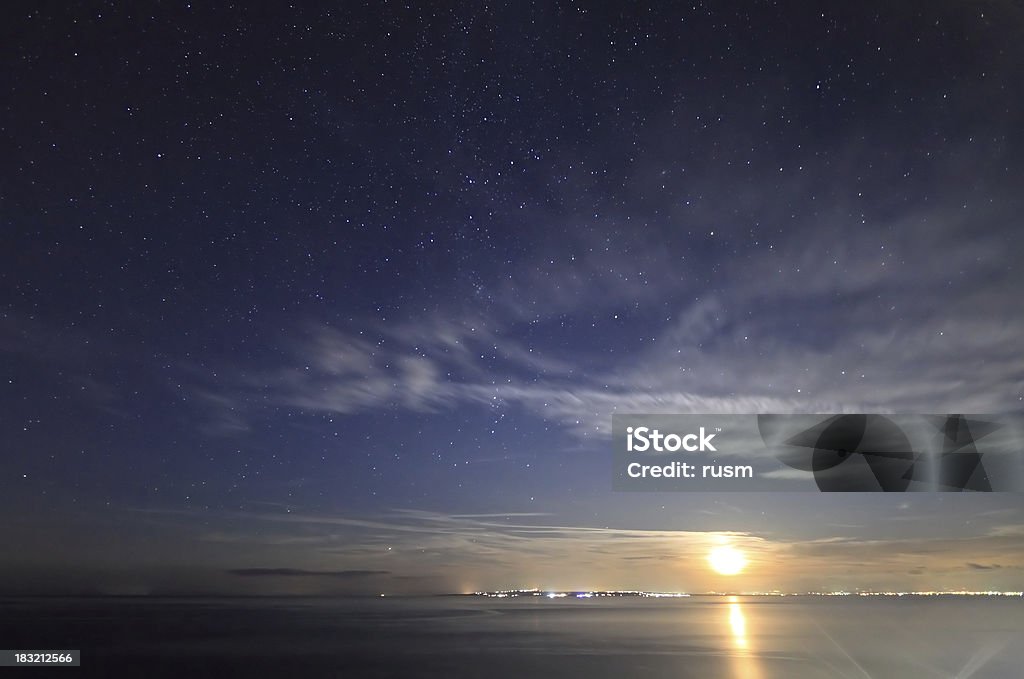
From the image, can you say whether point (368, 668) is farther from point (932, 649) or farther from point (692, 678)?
point (932, 649)

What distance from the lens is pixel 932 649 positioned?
53.1 m

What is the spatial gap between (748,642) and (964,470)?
145 ft

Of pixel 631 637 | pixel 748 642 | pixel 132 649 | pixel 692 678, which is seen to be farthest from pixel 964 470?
pixel 132 649

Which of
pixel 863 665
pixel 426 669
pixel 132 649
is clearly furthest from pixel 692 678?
pixel 132 649

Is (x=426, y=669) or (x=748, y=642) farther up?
(x=426, y=669)

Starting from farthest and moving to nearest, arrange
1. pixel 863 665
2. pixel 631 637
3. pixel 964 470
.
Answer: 1. pixel 631 637
2. pixel 863 665
3. pixel 964 470

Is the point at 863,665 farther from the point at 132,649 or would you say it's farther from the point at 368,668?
the point at 132,649

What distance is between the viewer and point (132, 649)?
196 feet

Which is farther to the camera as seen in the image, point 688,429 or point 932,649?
point 932,649

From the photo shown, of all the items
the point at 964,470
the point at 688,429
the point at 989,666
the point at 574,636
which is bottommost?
the point at 574,636

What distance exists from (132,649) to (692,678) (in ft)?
154

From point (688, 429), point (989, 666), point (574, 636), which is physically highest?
point (688, 429)

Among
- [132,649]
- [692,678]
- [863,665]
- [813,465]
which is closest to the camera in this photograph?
[813,465]

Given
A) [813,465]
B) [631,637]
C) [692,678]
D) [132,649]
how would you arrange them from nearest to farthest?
[813,465] < [692,678] < [132,649] < [631,637]
